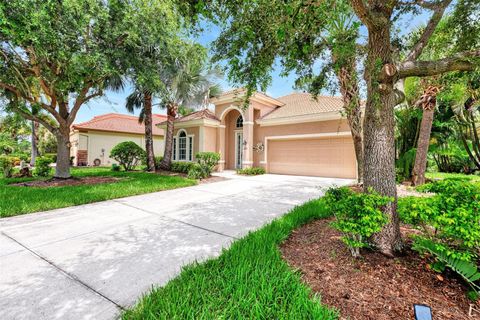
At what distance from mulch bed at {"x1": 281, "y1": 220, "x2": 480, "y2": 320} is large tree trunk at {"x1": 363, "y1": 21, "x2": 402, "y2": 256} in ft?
1.20

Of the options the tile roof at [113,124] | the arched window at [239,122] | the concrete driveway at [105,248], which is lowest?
the concrete driveway at [105,248]

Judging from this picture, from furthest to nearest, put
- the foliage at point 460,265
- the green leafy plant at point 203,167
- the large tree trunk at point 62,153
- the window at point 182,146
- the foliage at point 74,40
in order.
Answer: the window at point 182,146
the green leafy plant at point 203,167
the large tree trunk at point 62,153
the foliage at point 74,40
the foliage at point 460,265

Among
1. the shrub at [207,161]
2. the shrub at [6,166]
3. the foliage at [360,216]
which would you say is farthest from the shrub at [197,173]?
the foliage at [360,216]

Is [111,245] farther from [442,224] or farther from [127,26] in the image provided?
[127,26]

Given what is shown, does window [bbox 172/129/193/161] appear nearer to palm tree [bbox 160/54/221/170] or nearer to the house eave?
palm tree [bbox 160/54/221/170]

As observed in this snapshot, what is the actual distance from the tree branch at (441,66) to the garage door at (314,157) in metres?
9.90

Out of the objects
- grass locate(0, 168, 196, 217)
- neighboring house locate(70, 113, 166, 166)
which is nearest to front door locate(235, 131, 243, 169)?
grass locate(0, 168, 196, 217)

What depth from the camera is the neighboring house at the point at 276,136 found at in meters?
12.8

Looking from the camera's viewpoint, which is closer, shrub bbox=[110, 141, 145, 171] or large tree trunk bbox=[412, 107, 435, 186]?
large tree trunk bbox=[412, 107, 435, 186]

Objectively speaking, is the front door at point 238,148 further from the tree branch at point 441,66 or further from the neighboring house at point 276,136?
the tree branch at point 441,66

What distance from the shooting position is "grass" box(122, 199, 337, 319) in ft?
6.60

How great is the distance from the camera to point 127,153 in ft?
47.9

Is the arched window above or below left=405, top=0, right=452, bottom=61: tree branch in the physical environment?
above

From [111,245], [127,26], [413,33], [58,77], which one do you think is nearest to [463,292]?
[111,245]
